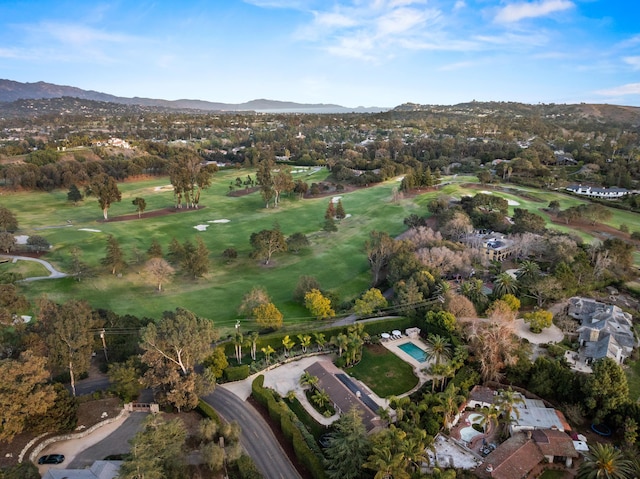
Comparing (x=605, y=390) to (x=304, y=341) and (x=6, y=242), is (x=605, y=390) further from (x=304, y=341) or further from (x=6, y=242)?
(x=6, y=242)

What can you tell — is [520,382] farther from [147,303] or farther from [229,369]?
[147,303]

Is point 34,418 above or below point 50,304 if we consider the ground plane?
below

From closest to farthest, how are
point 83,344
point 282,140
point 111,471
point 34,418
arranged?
point 111,471 → point 34,418 → point 83,344 → point 282,140

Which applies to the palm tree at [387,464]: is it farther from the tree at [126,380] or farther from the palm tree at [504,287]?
the palm tree at [504,287]

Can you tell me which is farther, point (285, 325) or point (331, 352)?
point (285, 325)

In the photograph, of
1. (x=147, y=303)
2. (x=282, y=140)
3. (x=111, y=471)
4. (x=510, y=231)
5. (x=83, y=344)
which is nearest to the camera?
(x=111, y=471)

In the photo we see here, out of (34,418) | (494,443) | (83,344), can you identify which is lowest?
(494,443)

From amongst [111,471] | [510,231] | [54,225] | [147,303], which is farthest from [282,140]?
[111,471]
